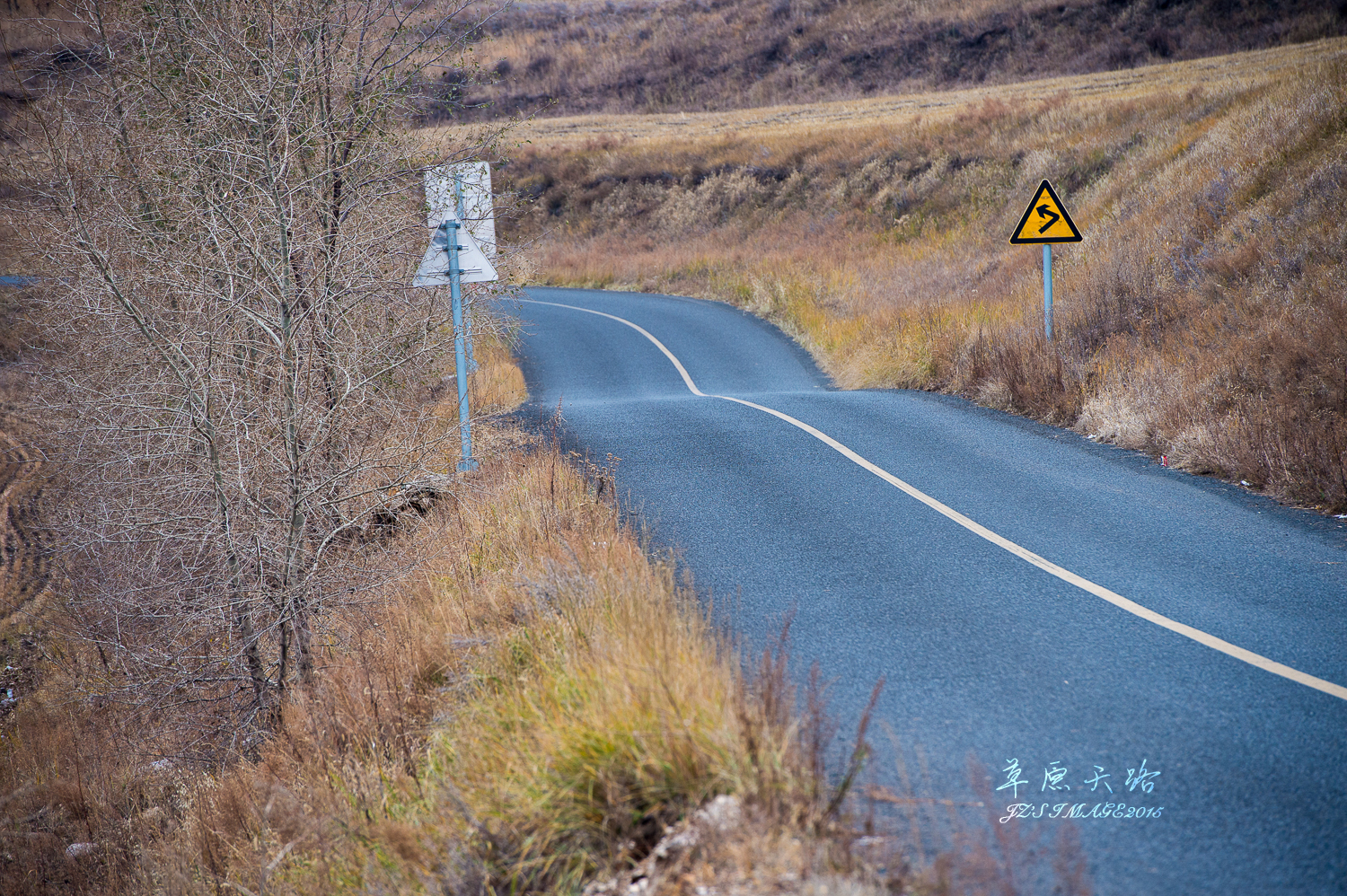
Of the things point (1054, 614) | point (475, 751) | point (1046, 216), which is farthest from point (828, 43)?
point (475, 751)

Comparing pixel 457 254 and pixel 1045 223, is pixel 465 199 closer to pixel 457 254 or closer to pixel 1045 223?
pixel 457 254

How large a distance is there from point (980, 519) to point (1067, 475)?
1.88 meters

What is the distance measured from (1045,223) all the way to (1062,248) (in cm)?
710

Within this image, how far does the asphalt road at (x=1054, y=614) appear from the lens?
346cm

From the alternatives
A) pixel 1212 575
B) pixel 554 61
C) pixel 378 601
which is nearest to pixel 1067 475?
pixel 1212 575

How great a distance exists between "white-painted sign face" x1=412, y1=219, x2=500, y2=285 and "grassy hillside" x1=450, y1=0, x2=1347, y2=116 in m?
34.0

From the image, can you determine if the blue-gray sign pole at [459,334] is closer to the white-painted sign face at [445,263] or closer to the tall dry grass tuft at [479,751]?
the white-painted sign face at [445,263]

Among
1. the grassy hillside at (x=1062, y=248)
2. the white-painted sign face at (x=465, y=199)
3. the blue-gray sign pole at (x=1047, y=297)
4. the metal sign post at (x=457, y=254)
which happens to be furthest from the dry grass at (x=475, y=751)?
the blue-gray sign pole at (x=1047, y=297)

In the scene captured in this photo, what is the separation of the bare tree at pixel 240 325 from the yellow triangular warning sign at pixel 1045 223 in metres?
7.40

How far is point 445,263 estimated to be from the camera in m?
9.06

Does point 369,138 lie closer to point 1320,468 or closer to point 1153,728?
point 1153,728

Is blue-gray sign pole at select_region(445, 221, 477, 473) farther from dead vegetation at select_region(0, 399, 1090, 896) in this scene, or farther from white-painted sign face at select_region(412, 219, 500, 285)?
dead vegetation at select_region(0, 399, 1090, 896)

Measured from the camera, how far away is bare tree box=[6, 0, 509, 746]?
7.34m

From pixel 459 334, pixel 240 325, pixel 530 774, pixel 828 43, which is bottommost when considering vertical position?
pixel 530 774
